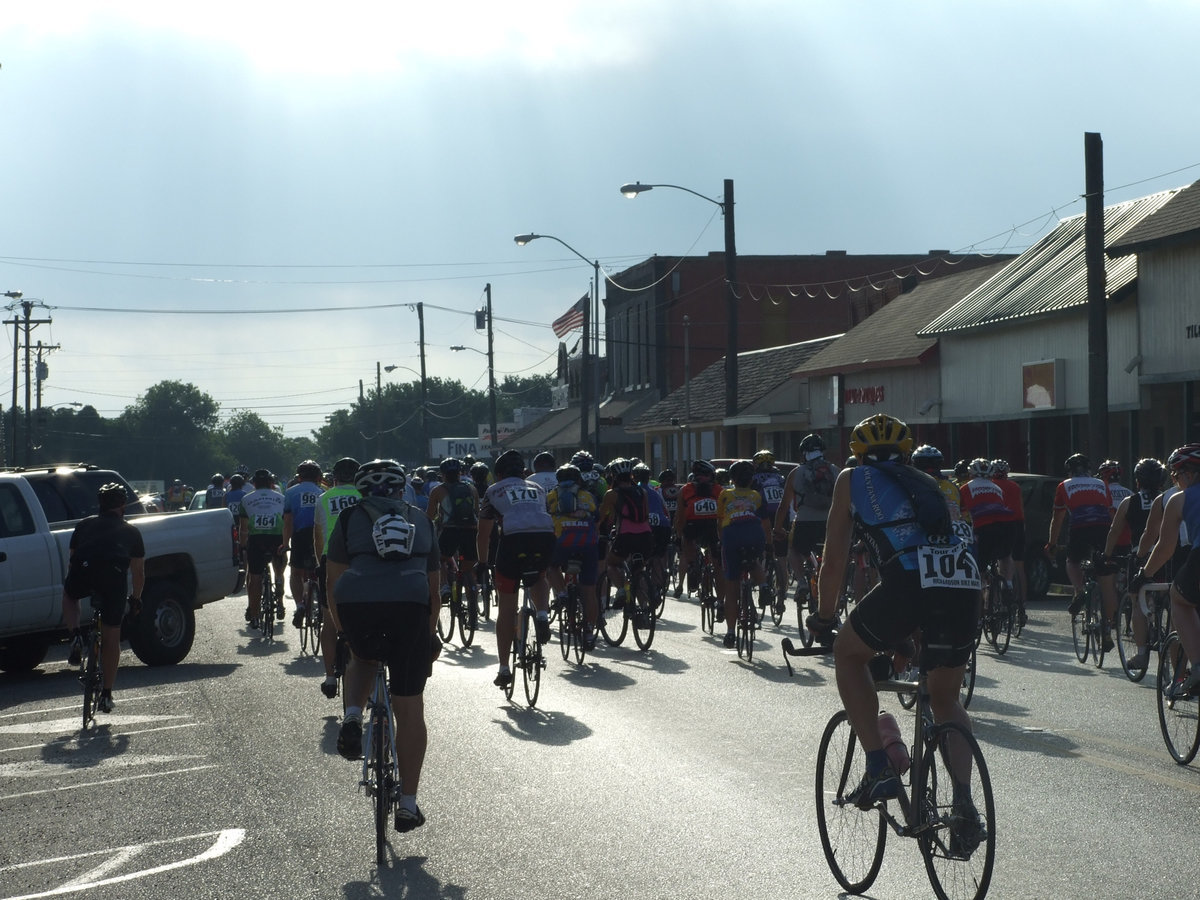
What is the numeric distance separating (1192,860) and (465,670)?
346 inches

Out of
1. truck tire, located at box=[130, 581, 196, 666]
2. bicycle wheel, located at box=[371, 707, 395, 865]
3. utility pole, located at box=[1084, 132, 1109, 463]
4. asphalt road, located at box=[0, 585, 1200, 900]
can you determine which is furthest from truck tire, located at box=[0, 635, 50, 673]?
utility pole, located at box=[1084, 132, 1109, 463]

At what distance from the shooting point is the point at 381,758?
23.2ft

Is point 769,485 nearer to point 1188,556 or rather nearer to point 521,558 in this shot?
point 521,558

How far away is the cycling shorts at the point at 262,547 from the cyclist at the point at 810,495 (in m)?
6.43

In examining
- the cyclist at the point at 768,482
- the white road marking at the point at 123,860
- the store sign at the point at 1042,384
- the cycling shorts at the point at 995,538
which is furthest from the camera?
the store sign at the point at 1042,384

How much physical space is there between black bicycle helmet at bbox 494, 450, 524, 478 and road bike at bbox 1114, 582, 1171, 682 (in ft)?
15.7

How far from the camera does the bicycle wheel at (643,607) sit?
50.8 ft

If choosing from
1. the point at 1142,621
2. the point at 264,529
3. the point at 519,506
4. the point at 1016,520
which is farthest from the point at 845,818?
the point at 264,529

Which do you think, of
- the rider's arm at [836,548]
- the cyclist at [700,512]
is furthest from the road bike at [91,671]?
the rider's arm at [836,548]

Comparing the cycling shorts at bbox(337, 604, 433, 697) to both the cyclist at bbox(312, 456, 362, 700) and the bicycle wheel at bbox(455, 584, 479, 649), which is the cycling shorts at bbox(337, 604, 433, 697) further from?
the bicycle wheel at bbox(455, 584, 479, 649)

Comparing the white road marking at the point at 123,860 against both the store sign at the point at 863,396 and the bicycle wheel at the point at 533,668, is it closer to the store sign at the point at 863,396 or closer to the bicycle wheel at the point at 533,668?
the bicycle wheel at the point at 533,668

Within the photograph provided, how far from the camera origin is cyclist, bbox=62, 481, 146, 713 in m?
11.8

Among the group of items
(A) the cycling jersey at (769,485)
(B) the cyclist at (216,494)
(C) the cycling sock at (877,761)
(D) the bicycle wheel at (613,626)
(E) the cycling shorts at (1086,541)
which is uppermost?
(A) the cycling jersey at (769,485)

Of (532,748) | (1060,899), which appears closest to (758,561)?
(532,748)
